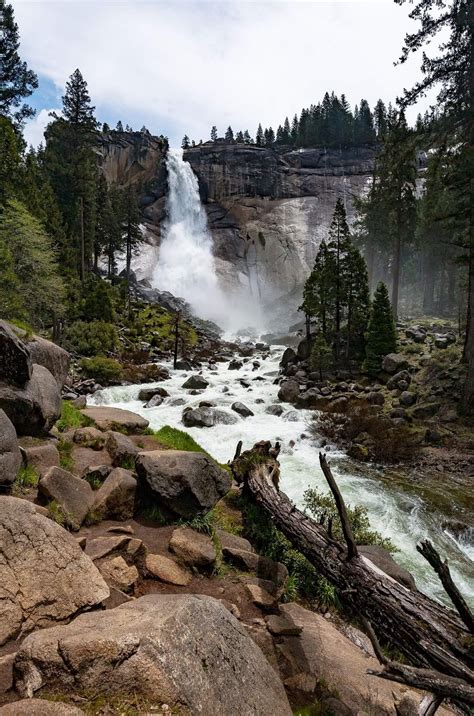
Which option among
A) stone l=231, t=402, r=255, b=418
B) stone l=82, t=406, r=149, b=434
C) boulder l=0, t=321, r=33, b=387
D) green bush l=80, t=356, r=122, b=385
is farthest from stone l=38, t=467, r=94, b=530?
green bush l=80, t=356, r=122, b=385

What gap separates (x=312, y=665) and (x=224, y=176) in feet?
296

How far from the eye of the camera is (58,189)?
45406mm

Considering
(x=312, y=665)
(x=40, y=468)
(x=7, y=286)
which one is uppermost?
(x=7, y=286)

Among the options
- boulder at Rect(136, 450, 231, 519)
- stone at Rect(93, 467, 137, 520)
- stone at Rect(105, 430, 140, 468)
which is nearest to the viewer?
stone at Rect(93, 467, 137, 520)

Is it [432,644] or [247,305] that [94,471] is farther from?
[247,305]

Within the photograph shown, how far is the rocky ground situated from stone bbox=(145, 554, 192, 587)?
0.02 meters

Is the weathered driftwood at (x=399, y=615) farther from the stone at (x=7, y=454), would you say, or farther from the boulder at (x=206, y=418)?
the boulder at (x=206, y=418)

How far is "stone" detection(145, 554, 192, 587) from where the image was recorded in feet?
17.9

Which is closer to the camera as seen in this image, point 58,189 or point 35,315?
point 35,315

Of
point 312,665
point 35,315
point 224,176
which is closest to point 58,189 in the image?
point 35,315

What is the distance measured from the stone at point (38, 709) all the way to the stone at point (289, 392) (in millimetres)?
22715

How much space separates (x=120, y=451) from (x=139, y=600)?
5.43m

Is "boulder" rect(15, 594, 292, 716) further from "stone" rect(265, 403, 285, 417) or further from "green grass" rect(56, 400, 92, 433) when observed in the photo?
"stone" rect(265, 403, 285, 417)

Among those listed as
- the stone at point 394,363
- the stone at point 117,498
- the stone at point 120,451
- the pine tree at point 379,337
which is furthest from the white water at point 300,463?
the pine tree at point 379,337
